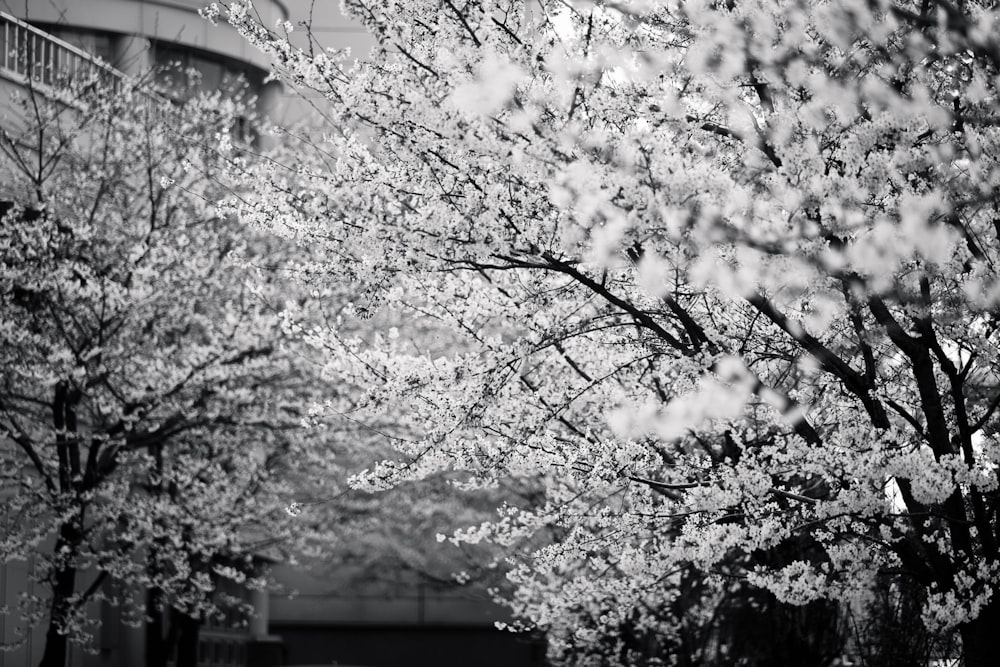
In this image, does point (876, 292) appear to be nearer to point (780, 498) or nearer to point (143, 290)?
point (780, 498)

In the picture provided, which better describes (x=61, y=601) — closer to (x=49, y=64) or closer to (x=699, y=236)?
(x=49, y=64)

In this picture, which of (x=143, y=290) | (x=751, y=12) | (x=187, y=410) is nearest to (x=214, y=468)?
(x=187, y=410)

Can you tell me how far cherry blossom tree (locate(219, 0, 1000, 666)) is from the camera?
18.1 ft

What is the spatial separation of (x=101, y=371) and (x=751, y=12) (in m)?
10.6

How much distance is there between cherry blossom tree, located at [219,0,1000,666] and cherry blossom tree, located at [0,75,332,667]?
694 cm

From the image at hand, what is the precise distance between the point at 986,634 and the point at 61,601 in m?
11.2

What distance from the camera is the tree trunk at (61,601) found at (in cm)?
1417

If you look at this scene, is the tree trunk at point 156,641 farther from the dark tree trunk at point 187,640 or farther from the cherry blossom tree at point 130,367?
the dark tree trunk at point 187,640

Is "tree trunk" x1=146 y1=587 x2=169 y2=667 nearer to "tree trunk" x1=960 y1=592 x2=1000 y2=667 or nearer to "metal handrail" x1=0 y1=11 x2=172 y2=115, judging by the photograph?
"metal handrail" x1=0 y1=11 x2=172 y2=115

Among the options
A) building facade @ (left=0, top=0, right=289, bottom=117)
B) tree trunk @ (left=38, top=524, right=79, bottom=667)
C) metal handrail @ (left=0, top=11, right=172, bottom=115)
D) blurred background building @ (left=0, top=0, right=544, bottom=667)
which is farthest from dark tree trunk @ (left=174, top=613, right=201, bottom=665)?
building facade @ (left=0, top=0, right=289, bottom=117)

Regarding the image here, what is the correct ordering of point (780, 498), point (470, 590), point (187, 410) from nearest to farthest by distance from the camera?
point (780, 498), point (187, 410), point (470, 590)

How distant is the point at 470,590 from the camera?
28.5 m

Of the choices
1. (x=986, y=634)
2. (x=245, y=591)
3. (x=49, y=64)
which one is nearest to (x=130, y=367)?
(x=49, y=64)

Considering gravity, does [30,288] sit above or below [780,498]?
above
